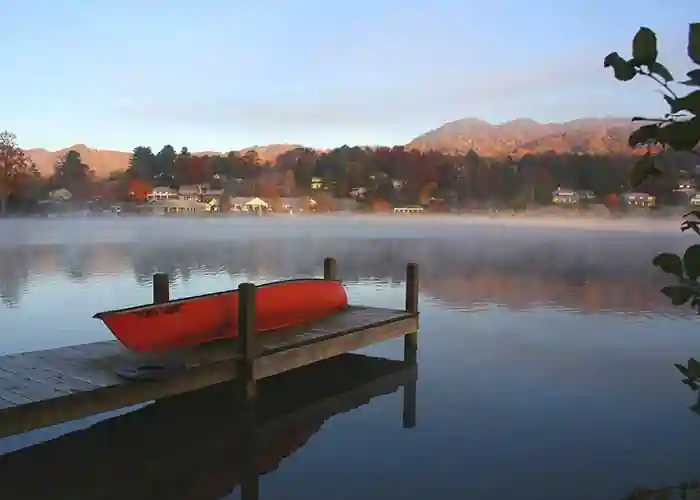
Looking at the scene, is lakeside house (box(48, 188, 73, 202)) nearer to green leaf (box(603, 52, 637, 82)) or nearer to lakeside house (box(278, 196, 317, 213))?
lakeside house (box(278, 196, 317, 213))

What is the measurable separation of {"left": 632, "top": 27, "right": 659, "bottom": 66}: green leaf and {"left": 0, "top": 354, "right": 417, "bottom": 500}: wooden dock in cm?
449

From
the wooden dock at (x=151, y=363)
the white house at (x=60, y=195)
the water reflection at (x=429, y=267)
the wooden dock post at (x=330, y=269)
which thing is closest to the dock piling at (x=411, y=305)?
the wooden dock at (x=151, y=363)

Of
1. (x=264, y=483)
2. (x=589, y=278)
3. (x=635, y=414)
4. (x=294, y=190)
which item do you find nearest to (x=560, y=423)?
(x=635, y=414)

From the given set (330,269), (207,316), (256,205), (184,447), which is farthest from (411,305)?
(256,205)

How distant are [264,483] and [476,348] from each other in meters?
4.68

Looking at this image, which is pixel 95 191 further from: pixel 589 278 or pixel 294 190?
pixel 589 278

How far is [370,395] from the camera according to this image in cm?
725

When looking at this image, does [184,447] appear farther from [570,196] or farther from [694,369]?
[570,196]

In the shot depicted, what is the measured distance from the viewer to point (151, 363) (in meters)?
5.38

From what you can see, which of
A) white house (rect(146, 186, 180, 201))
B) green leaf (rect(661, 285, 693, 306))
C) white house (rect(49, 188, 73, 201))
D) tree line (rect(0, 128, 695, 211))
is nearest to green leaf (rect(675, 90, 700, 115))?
green leaf (rect(661, 285, 693, 306))

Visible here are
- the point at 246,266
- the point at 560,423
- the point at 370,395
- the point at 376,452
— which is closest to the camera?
the point at 376,452

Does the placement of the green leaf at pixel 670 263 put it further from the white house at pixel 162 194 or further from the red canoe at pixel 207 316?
the white house at pixel 162 194

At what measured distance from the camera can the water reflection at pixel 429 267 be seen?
13.9 meters

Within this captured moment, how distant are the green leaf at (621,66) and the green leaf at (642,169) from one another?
5.0 inches
